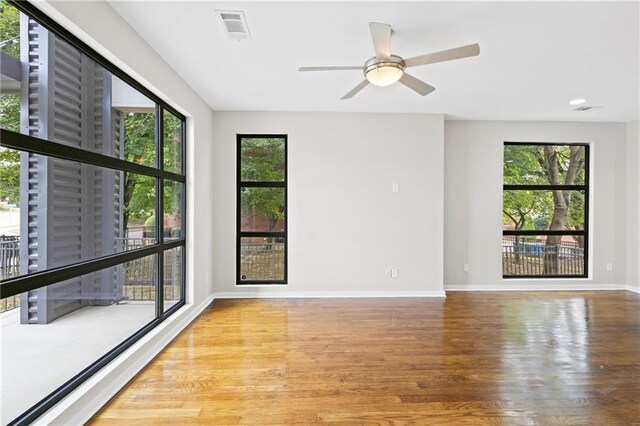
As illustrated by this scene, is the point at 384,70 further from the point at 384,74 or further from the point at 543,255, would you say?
the point at 543,255

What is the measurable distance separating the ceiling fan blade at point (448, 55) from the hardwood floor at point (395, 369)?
89.3 inches

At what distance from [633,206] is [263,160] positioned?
5.54 m

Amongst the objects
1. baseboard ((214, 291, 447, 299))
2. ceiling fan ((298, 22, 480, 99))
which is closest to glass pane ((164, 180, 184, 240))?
baseboard ((214, 291, 447, 299))

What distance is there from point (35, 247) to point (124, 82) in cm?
145

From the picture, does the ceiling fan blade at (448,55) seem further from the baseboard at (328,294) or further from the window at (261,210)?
the baseboard at (328,294)

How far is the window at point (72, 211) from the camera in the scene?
1.65 metres

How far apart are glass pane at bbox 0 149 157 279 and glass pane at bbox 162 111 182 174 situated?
0.43m

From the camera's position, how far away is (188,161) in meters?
3.64

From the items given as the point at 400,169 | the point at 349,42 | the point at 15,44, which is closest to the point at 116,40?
the point at 15,44

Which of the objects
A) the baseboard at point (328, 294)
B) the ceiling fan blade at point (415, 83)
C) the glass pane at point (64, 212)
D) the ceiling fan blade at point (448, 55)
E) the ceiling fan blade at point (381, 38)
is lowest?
the baseboard at point (328, 294)

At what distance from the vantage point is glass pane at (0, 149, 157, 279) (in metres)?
1.65

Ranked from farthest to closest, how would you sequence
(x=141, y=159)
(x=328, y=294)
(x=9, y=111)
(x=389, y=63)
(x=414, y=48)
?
(x=328, y=294) → (x=141, y=159) → (x=414, y=48) → (x=389, y=63) → (x=9, y=111)

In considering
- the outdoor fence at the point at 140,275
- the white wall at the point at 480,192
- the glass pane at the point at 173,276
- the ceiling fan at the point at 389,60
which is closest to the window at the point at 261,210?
the glass pane at the point at 173,276

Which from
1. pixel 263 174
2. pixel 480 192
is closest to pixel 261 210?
pixel 263 174
